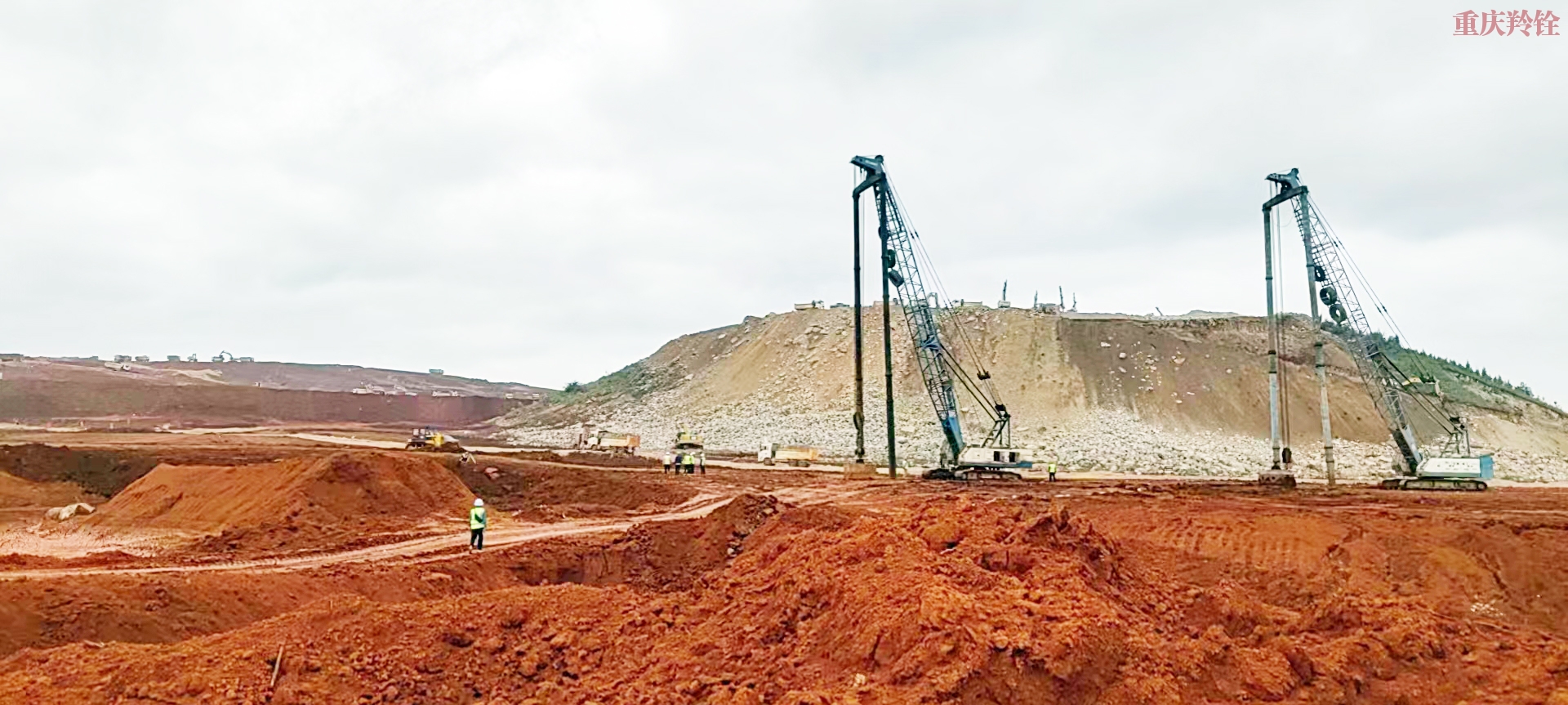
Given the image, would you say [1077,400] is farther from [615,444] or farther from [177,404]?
[177,404]

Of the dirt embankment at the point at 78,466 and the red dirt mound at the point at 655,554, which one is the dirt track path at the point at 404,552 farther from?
the dirt embankment at the point at 78,466

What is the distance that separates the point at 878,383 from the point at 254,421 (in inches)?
2026

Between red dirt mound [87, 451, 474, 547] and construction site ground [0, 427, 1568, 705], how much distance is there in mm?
444

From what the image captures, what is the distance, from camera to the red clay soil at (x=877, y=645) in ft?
24.9

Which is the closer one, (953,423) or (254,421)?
(953,423)

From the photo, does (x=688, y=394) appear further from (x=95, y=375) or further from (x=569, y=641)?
(x=569, y=641)

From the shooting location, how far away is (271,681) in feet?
27.4

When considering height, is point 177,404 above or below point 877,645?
above

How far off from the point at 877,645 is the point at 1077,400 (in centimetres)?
5525

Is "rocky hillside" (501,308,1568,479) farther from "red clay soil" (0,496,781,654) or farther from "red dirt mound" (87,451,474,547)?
"red clay soil" (0,496,781,654)

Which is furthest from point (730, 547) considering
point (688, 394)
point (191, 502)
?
point (688, 394)

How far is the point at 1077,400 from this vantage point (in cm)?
6041

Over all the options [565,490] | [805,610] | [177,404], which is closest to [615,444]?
[565,490]

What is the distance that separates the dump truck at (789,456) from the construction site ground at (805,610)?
2373cm
